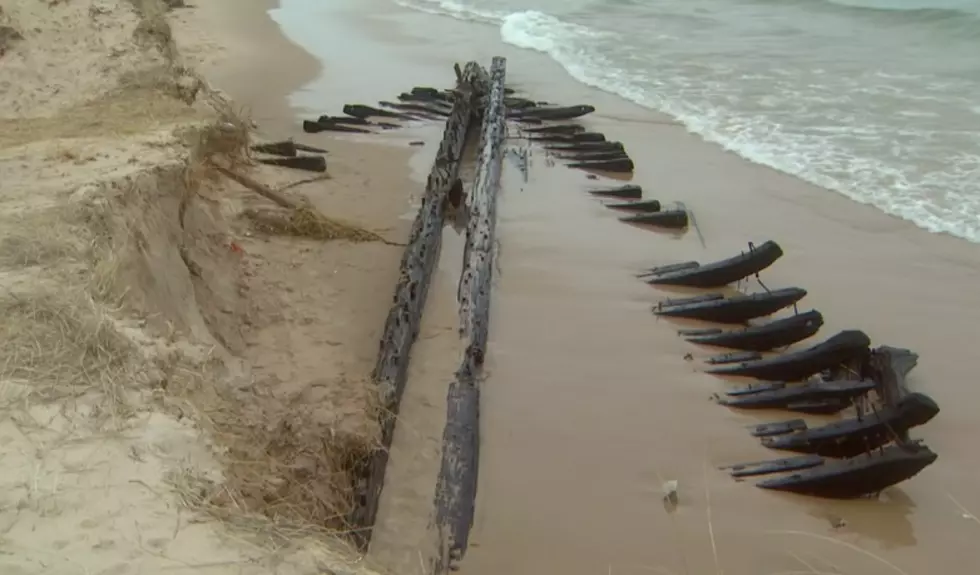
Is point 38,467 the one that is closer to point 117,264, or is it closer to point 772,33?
point 117,264

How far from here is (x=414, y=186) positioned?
30.5 feet

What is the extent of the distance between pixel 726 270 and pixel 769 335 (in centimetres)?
99

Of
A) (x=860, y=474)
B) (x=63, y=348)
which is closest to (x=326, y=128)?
(x=63, y=348)

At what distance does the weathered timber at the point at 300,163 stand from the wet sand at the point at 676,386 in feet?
6.57

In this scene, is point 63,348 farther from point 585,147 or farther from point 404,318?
point 585,147

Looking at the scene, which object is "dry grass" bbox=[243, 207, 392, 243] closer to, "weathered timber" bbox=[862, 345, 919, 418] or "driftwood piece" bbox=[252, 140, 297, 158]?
"driftwood piece" bbox=[252, 140, 297, 158]

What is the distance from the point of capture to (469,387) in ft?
17.7

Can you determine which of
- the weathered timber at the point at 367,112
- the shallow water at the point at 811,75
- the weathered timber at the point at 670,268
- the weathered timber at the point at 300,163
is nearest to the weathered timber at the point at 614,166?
the shallow water at the point at 811,75

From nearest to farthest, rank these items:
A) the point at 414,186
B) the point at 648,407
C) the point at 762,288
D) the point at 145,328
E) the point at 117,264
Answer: the point at 145,328 < the point at 117,264 < the point at 648,407 < the point at 762,288 < the point at 414,186

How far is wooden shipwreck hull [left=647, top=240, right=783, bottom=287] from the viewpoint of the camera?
7008mm

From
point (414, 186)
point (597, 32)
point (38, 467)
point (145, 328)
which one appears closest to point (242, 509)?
point (38, 467)

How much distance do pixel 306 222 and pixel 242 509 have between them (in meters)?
4.90

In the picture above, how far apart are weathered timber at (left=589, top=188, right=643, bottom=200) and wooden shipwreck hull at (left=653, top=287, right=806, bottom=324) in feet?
7.80

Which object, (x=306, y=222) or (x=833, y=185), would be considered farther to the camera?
(x=833, y=185)
